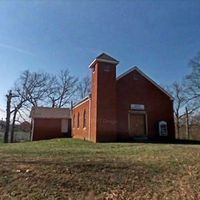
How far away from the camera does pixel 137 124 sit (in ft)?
67.8

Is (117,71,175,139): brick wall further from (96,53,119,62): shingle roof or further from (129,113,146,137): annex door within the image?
(96,53,119,62): shingle roof

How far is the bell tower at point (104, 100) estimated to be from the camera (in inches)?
734

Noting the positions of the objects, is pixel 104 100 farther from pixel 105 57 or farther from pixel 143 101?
pixel 143 101

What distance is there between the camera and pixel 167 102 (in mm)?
22062

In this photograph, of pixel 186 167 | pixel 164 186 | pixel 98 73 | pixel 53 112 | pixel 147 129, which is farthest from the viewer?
pixel 53 112

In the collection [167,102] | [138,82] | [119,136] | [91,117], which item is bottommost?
[119,136]

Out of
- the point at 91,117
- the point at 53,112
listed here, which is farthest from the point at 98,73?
the point at 53,112

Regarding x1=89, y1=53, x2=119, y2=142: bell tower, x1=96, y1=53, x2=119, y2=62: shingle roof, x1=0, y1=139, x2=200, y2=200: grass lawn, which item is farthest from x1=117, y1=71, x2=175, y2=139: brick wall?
x1=0, y1=139, x2=200, y2=200: grass lawn

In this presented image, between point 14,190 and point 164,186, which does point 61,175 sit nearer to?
point 14,190

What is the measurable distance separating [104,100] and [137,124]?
376 cm

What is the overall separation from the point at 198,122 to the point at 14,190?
1382 inches

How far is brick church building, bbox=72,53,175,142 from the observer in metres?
18.9

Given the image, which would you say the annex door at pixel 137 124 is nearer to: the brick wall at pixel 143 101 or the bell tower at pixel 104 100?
the brick wall at pixel 143 101

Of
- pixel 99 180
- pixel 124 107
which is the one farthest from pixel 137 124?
pixel 99 180
